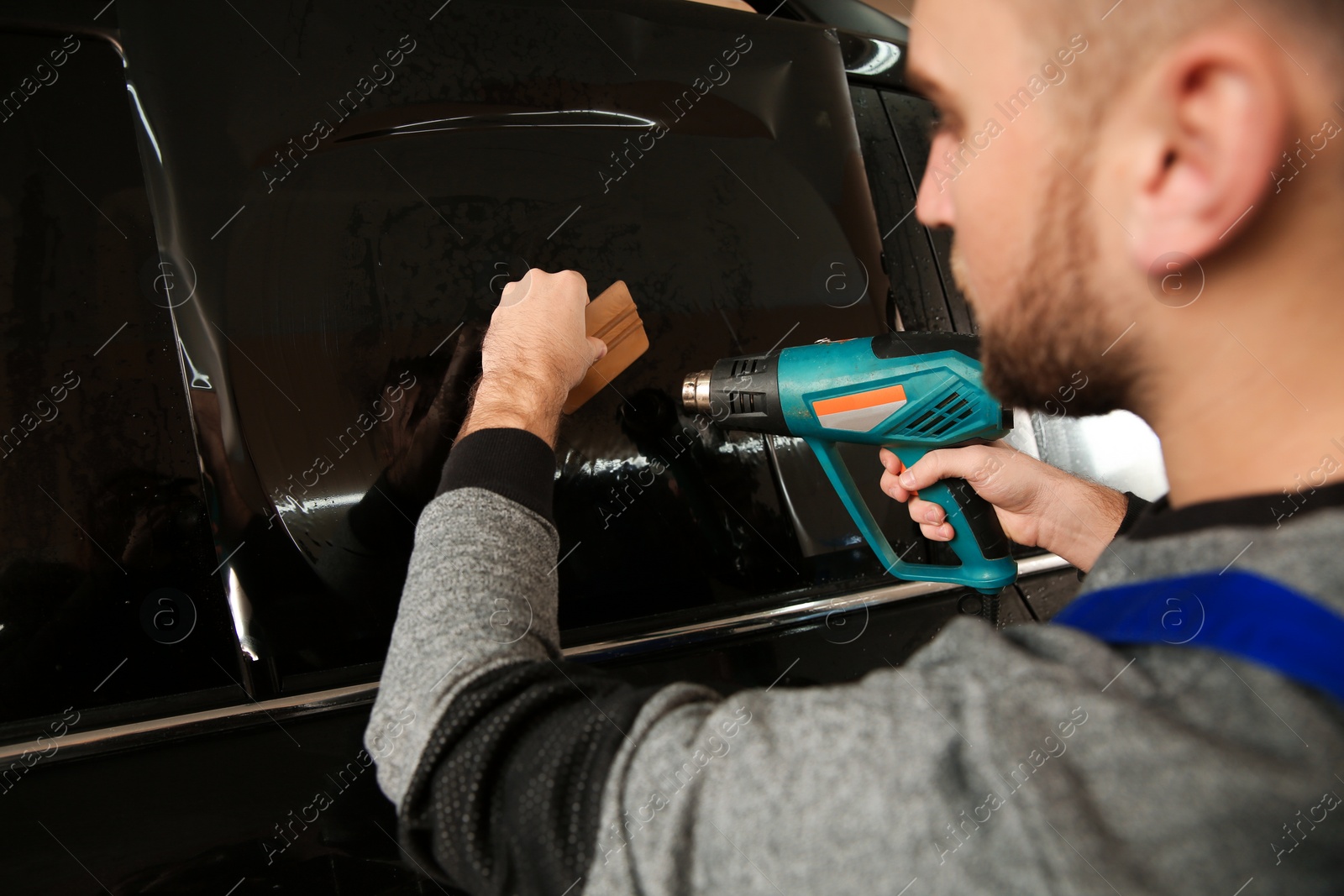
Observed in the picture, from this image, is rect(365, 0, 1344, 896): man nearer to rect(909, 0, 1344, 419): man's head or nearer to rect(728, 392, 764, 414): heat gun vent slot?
rect(909, 0, 1344, 419): man's head

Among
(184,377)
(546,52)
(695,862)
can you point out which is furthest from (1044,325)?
(184,377)

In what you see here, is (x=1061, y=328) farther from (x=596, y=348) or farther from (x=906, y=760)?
(x=596, y=348)

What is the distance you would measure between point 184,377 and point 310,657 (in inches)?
14.6

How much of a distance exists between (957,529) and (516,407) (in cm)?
71

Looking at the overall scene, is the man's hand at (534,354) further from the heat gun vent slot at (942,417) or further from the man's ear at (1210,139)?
the man's ear at (1210,139)

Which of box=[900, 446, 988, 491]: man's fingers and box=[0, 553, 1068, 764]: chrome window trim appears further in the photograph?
box=[900, 446, 988, 491]: man's fingers

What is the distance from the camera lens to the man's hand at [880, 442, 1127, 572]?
1.13 meters

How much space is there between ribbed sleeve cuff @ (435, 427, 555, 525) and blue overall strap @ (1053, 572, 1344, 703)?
1.73 feet

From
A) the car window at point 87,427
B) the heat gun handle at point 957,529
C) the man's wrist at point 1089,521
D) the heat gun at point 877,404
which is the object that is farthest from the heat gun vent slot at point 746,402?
the car window at point 87,427

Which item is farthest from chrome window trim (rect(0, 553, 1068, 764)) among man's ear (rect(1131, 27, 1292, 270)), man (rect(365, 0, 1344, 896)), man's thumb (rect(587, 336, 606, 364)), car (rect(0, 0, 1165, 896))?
man's ear (rect(1131, 27, 1292, 270))

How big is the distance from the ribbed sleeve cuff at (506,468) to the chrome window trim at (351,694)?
0.92ft

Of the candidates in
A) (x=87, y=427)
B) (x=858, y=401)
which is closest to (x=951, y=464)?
(x=858, y=401)

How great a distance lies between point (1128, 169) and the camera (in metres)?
0.58

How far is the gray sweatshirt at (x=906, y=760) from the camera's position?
0.43 m
